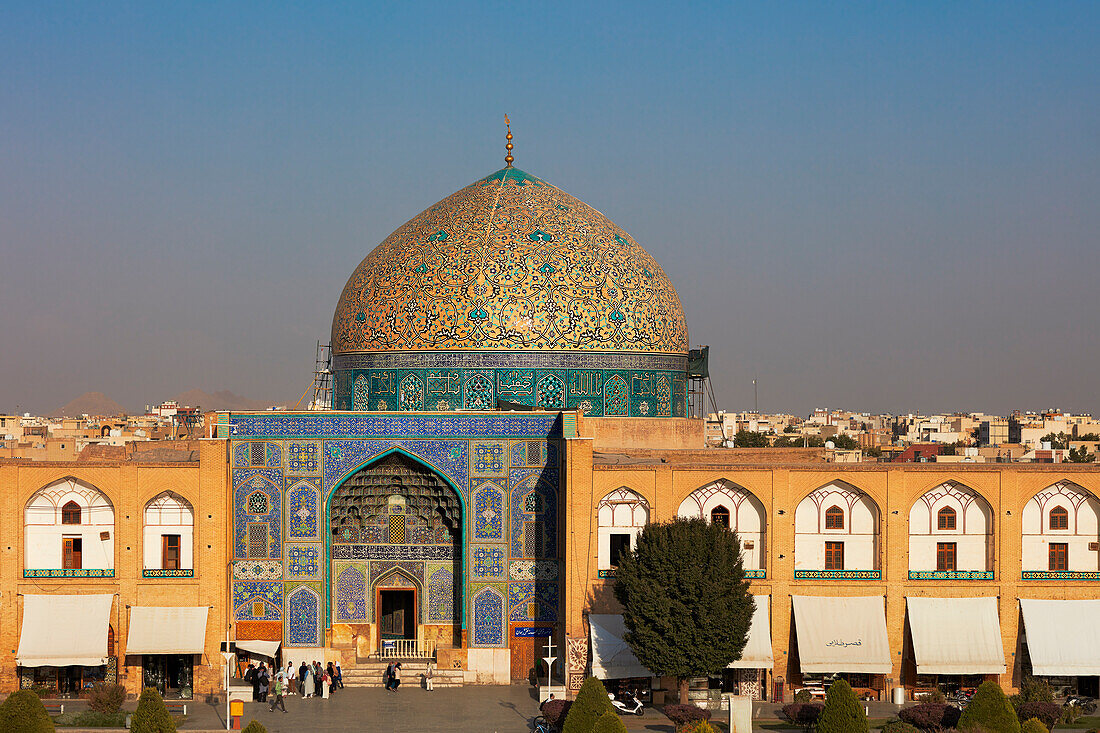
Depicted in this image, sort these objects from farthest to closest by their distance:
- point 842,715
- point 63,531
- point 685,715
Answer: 1. point 63,531
2. point 685,715
3. point 842,715

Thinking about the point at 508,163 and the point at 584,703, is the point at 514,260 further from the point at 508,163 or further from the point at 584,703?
the point at 584,703

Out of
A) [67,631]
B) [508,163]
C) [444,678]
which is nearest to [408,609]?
[444,678]

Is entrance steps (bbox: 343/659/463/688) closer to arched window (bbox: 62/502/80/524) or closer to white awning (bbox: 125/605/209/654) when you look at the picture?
white awning (bbox: 125/605/209/654)

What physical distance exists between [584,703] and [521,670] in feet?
16.4

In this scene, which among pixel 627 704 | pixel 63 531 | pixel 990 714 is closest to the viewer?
pixel 990 714

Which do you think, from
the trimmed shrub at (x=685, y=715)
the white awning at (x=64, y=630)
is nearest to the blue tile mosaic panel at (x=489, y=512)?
the trimmed shrub at (x=685, y=715)

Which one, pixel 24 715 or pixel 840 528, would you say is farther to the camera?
pixel 840 528

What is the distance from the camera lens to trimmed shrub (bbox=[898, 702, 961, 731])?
2253 centimetres

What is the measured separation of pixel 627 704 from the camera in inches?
970

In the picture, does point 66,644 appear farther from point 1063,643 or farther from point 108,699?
point 1063,643

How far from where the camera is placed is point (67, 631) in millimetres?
25469

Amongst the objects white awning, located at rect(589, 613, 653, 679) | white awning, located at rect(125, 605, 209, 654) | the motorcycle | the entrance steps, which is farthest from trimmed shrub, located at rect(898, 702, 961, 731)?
white awning, located at rect(125, 605, 209, 654)

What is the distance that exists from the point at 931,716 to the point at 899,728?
130 centimetres

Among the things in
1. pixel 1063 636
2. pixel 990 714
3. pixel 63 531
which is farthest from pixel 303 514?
pixel 1063 636
